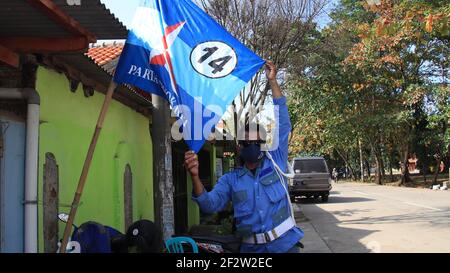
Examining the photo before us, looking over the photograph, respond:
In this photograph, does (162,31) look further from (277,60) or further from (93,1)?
(277,60)

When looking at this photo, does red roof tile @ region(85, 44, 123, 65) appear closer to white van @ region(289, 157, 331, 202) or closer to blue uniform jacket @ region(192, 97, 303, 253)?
blue uniform jacket @ region(192, 97, 303, 253)

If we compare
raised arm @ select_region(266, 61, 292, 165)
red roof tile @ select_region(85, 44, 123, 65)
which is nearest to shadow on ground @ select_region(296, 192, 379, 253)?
red roof tile @ select_region(85, 44, 123, 65)

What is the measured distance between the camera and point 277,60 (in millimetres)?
15578

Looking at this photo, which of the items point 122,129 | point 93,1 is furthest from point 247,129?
point 122,129

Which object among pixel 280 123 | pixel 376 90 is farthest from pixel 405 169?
pixel 280 123

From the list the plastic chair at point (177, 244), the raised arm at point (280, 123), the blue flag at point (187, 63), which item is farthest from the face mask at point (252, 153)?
the plastic chair at point (177, 244)

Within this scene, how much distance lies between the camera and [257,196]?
12.1 ft

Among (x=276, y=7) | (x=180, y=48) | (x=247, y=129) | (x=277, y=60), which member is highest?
(x=276, y=7)

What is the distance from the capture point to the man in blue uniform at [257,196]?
3637mm

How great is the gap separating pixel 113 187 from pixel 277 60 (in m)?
9.16

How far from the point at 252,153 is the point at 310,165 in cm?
2007

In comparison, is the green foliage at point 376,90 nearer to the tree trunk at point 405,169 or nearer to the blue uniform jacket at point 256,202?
the tree trunk at point 405,169

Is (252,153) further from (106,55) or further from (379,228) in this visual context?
(379,228)

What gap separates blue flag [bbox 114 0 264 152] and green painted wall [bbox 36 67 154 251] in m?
1.42
